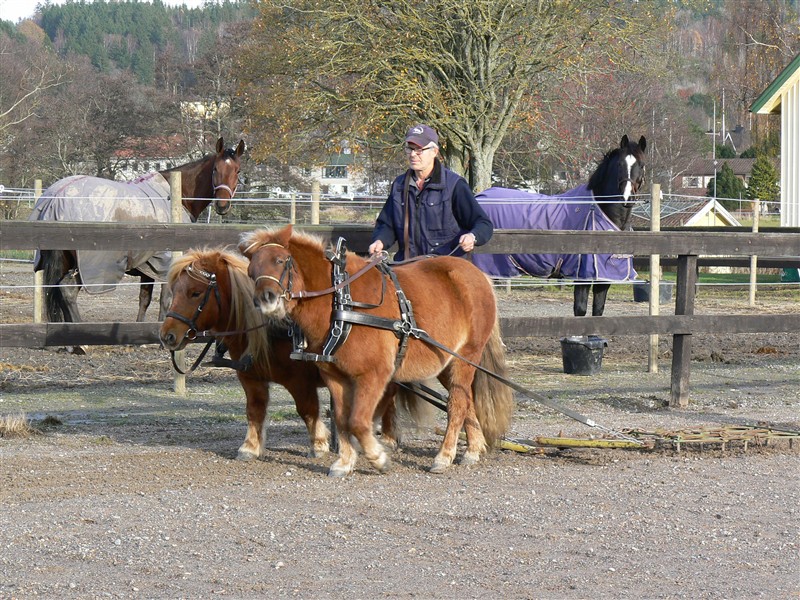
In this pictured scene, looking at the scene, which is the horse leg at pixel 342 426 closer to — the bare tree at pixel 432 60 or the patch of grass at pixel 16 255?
the bare tree at pixel 432 60

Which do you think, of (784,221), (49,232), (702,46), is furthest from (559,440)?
(702,46)

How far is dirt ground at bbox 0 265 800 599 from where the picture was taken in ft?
14.1

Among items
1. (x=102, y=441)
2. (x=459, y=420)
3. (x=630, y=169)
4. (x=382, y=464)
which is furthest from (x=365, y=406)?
(x=630, y=169)

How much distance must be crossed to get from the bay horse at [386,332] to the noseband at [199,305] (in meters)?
0.59

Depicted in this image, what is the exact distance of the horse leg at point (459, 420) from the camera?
6.48 meters

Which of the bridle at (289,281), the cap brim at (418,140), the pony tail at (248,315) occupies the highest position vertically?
the cap brim at (418,140)

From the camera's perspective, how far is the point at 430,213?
22.8 ft

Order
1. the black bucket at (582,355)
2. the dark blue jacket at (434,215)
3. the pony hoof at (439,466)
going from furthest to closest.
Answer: the black bucket at (582,355)
the dark blue jacket at (434,215)
the pony hoof at (439,466)

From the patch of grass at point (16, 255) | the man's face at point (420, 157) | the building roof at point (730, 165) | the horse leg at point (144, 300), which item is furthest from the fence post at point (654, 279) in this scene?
the building roof at point (730, 165)

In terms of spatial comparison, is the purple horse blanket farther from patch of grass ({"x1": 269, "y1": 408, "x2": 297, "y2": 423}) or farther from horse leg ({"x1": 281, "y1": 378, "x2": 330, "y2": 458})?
horse leg ({"x1": 281, "y1": 378, "x2": 330, "y2": 458})

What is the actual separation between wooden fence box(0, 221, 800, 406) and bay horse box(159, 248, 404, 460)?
4.31 feet

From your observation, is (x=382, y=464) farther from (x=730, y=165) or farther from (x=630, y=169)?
(x=730, y=165)

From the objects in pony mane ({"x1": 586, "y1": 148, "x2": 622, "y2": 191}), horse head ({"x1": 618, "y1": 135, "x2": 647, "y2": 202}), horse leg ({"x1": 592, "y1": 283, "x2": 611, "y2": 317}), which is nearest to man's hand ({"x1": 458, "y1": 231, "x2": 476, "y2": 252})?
horse leg ({"x1": 592, "y1": 283, "x2": 611, "y2": 317})

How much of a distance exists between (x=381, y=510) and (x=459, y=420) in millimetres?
1229
